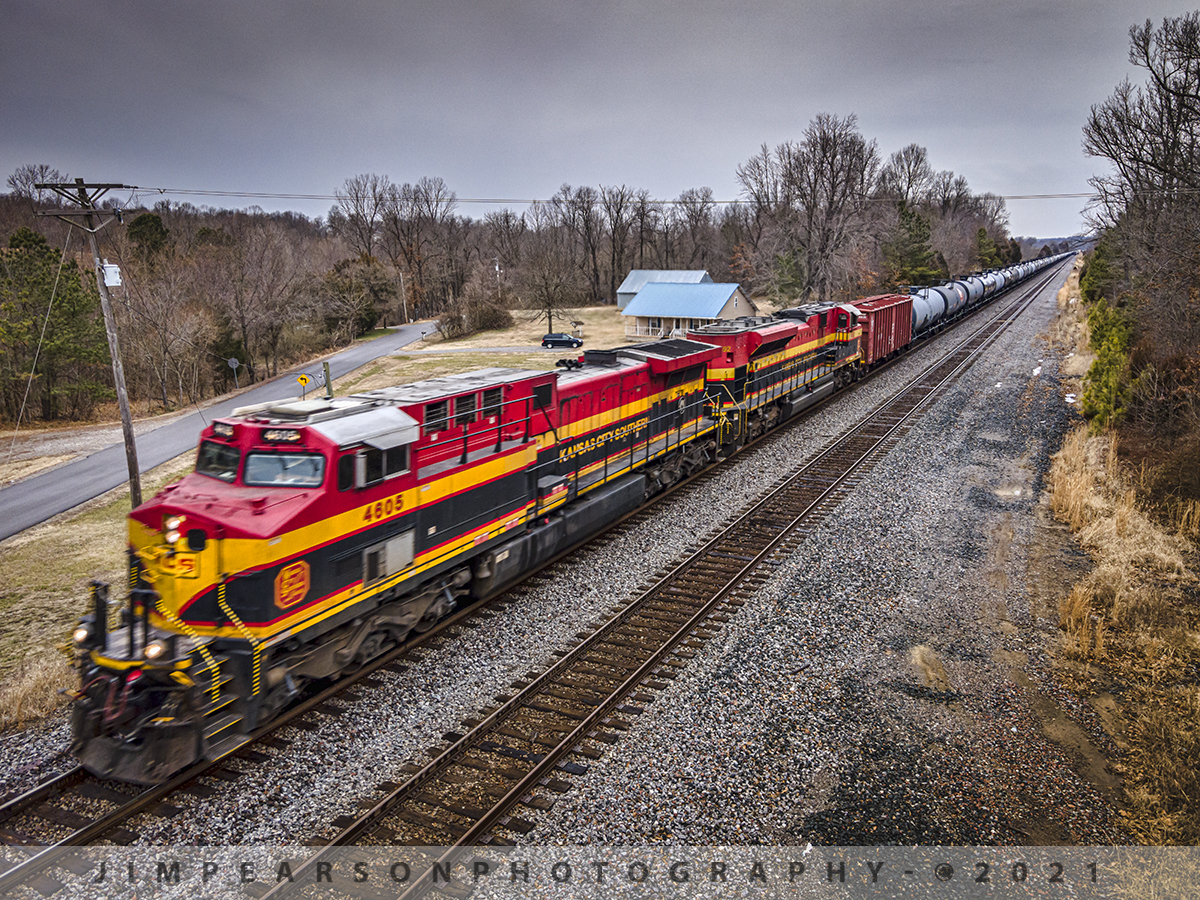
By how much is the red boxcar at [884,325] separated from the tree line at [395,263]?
1999 centimetres

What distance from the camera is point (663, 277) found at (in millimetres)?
72875

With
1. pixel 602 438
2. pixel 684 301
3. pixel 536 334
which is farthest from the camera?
pixel 536 334

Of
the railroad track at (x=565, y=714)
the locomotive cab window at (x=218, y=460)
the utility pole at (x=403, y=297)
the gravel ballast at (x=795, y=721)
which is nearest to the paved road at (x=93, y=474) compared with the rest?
the locomotive cab window at (x=218, y=460)

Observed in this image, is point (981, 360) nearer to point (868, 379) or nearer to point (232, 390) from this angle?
point (868, 379)

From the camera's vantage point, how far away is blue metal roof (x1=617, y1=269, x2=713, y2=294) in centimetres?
6975

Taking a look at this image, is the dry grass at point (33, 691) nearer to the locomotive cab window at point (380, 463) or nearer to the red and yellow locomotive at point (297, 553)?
the red and yellow locomotive at point (297, 553)

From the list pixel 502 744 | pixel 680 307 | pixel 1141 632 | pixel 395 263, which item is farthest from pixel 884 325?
pixel 395 263

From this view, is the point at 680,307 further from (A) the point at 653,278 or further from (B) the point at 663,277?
(A) the point at 653,278

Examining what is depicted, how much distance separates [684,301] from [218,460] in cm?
4874

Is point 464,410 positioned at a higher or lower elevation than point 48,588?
higher

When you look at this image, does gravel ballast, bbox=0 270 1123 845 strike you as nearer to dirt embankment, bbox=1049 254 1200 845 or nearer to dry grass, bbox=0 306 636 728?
dirt embankment, bbox=1049 254 1200 845

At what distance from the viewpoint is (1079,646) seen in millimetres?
10656

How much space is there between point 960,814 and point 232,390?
4391 cm

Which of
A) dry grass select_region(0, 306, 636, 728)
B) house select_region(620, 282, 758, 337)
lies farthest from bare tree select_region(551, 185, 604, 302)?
dry grass select_region(0, 306, 636, 728)
